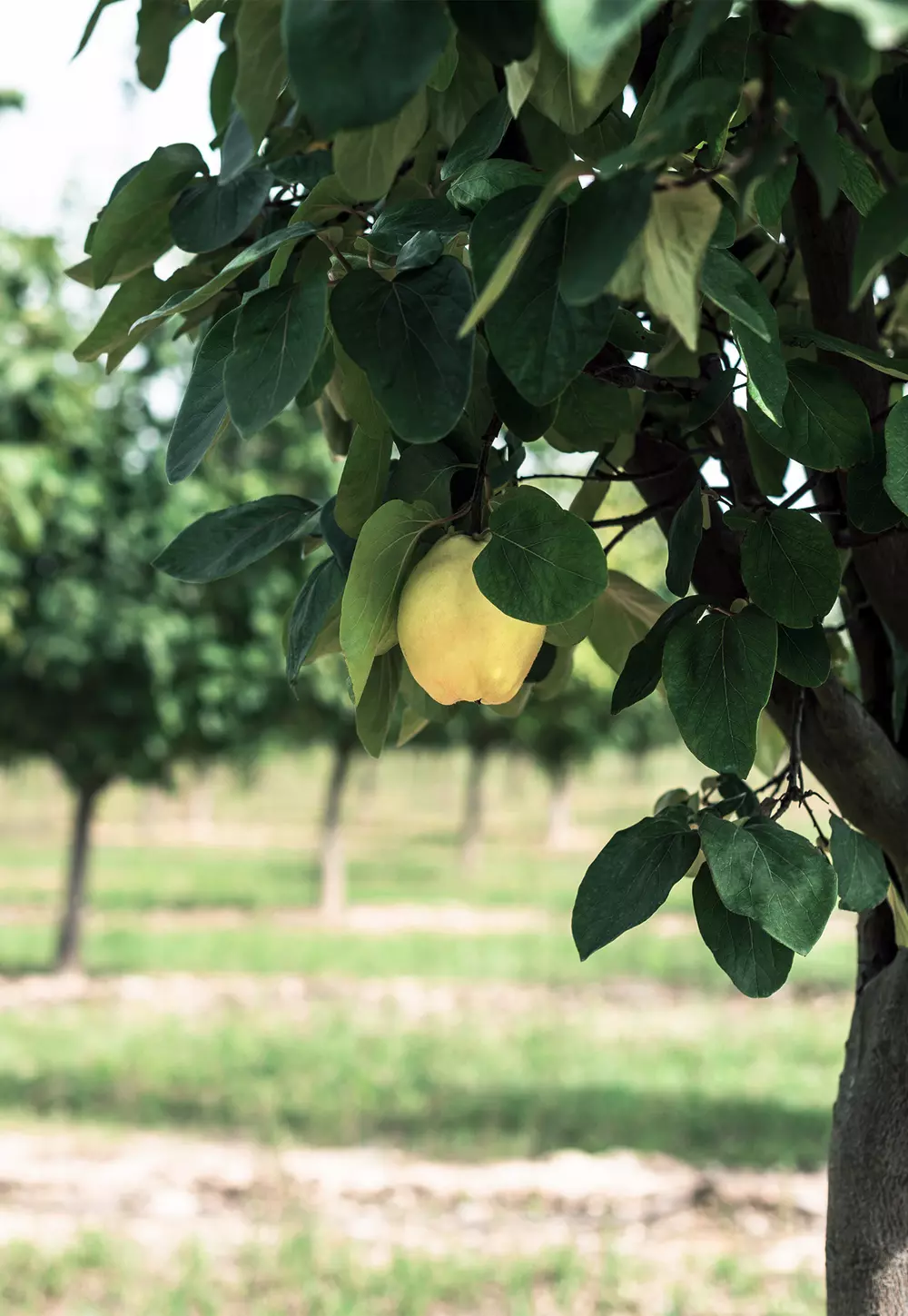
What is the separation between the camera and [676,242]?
485 mm

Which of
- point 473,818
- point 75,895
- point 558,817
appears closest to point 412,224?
point 75,895

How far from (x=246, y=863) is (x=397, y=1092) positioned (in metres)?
15.5

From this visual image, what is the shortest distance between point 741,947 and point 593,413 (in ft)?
1.07

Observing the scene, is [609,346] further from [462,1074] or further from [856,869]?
[462,1074]

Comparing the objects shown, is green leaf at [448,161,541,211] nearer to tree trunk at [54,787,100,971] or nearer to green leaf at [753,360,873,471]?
green leaf at [753,360,873,471]

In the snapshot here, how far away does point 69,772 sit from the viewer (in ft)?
32.6

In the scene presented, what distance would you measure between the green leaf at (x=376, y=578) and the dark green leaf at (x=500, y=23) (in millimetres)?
242

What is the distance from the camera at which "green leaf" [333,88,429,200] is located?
1.84ft

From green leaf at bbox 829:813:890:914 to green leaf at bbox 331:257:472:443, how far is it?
0.39m

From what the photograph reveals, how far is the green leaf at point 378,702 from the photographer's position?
2.39 feet

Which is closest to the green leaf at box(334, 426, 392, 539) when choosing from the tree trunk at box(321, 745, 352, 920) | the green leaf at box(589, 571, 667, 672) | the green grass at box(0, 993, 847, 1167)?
the green leaf at box(589, 571, 667, 672)

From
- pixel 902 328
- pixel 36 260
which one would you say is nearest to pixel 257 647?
pixel 36 260

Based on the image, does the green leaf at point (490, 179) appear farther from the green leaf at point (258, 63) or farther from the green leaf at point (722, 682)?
the green leaf at point (722, 682)

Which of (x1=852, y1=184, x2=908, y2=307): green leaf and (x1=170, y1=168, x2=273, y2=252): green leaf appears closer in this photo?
(x1=852, y1=184, x2=908, y2=307): green leaf
